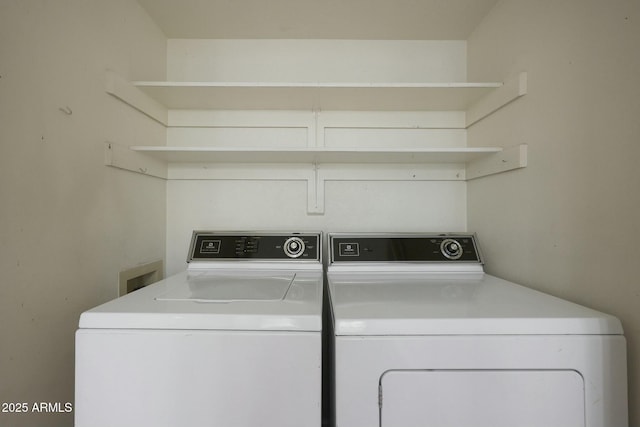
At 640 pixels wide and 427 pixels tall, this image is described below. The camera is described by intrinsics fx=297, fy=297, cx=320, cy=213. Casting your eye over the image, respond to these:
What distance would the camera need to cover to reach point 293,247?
1.38 meters

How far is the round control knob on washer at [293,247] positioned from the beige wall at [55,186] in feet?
2.23

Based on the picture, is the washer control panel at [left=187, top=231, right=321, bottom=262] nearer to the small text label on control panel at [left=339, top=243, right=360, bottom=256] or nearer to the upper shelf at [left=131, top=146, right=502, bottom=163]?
the small text label on control panel at [left=339, top=243, right=360, bottom=256]

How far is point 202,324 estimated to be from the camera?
→ 2.23 feet

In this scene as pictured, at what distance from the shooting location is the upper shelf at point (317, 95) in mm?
1286

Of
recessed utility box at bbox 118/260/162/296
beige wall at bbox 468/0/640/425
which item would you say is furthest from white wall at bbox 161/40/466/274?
beige wall at bbox 468/0/640/425

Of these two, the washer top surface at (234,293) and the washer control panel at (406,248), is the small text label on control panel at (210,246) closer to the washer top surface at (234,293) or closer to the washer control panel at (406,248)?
the washer top surface at (234,293)

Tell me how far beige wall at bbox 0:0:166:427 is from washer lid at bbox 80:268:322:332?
260 mm

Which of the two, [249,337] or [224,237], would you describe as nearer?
[249,337]

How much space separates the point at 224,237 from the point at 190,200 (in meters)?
0.39

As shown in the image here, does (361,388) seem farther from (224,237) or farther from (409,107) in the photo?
(409,107)

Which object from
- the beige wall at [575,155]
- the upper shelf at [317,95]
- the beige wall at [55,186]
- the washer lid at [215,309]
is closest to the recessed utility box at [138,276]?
the beige wall at [55,186]

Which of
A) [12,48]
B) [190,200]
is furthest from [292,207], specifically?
[12,48]

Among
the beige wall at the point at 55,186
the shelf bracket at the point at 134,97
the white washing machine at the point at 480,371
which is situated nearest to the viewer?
the white washing machine at the point at 480,371

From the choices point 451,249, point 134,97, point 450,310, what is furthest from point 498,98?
point 134,97
